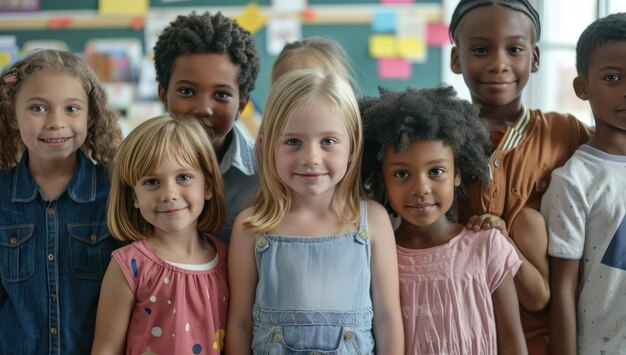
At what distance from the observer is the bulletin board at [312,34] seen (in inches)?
136

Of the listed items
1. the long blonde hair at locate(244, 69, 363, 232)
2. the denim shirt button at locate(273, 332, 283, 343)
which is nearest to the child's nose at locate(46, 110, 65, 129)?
the long blonde hair at locate(244, 69, 363, 232)

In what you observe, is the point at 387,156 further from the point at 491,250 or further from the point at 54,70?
the point at 54,70

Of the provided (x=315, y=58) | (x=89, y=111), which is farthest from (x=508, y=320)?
(x=89, y=111)

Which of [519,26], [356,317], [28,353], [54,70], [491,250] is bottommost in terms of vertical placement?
[28,353]

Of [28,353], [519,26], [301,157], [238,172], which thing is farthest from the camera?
[238,172]

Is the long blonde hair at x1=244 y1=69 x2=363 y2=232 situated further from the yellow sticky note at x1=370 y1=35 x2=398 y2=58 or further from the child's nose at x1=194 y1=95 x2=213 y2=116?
the yellow sticky note at x1=370 y1=35 x2=398 y2=58

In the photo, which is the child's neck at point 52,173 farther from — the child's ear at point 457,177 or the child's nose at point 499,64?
the child's nose at point 499,64

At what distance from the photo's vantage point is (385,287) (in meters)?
1.45

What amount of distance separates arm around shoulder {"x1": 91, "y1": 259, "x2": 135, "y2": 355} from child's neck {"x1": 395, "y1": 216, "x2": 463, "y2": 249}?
25.7 inches

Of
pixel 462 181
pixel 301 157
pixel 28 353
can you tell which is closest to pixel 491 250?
pixel 462 181

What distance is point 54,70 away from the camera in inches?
62.8

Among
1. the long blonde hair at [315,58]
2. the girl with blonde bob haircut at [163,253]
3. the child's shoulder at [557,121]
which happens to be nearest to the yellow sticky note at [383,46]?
the long blonde hair at [315,58]

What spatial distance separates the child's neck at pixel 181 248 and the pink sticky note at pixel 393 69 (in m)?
2.15

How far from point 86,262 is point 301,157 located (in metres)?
0.60
